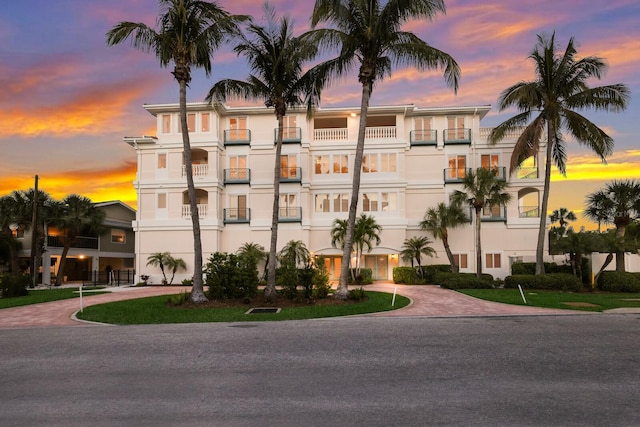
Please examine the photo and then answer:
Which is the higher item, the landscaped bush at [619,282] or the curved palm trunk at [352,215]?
the curved palm trunk at [352,215]

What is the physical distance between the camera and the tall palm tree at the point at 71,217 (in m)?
36.2

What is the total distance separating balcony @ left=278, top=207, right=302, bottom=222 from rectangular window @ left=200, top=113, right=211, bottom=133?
8443mm

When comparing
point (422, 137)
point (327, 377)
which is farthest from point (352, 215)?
point (422, 137)

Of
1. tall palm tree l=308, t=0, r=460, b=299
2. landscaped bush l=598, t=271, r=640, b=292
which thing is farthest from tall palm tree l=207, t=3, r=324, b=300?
landscaped bush l=598, t=271, r=640, b=292

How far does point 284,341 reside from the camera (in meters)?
11.1

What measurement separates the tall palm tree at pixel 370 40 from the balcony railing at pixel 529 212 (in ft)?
59.4

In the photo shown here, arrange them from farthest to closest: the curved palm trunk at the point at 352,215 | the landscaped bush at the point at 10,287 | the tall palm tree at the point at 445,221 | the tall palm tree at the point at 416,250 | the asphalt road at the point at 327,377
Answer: the tall palm tree at the point at 416,250 → the tall palm tree at the point at 445,221 → the landscaped bush at the point at 10,287 → the curved palm trunk at the point at 352,215 → the asphalt road at the point at 327,377

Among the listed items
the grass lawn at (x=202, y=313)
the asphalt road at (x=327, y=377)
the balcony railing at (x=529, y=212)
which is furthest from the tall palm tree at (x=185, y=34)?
the balcony railing at (x=529, y=212)

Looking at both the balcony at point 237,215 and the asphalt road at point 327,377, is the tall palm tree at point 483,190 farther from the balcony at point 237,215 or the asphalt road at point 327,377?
the asphalt road at point 327,377

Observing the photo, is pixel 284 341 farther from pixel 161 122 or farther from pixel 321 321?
pixel 161 122

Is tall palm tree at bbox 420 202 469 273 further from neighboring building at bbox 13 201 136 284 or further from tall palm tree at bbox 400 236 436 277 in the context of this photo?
neighboring building at bbox 13 201 136 284

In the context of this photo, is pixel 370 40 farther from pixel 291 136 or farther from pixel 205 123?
pixel 205 123

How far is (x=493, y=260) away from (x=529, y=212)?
15.1 ft

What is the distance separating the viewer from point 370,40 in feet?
64.2
